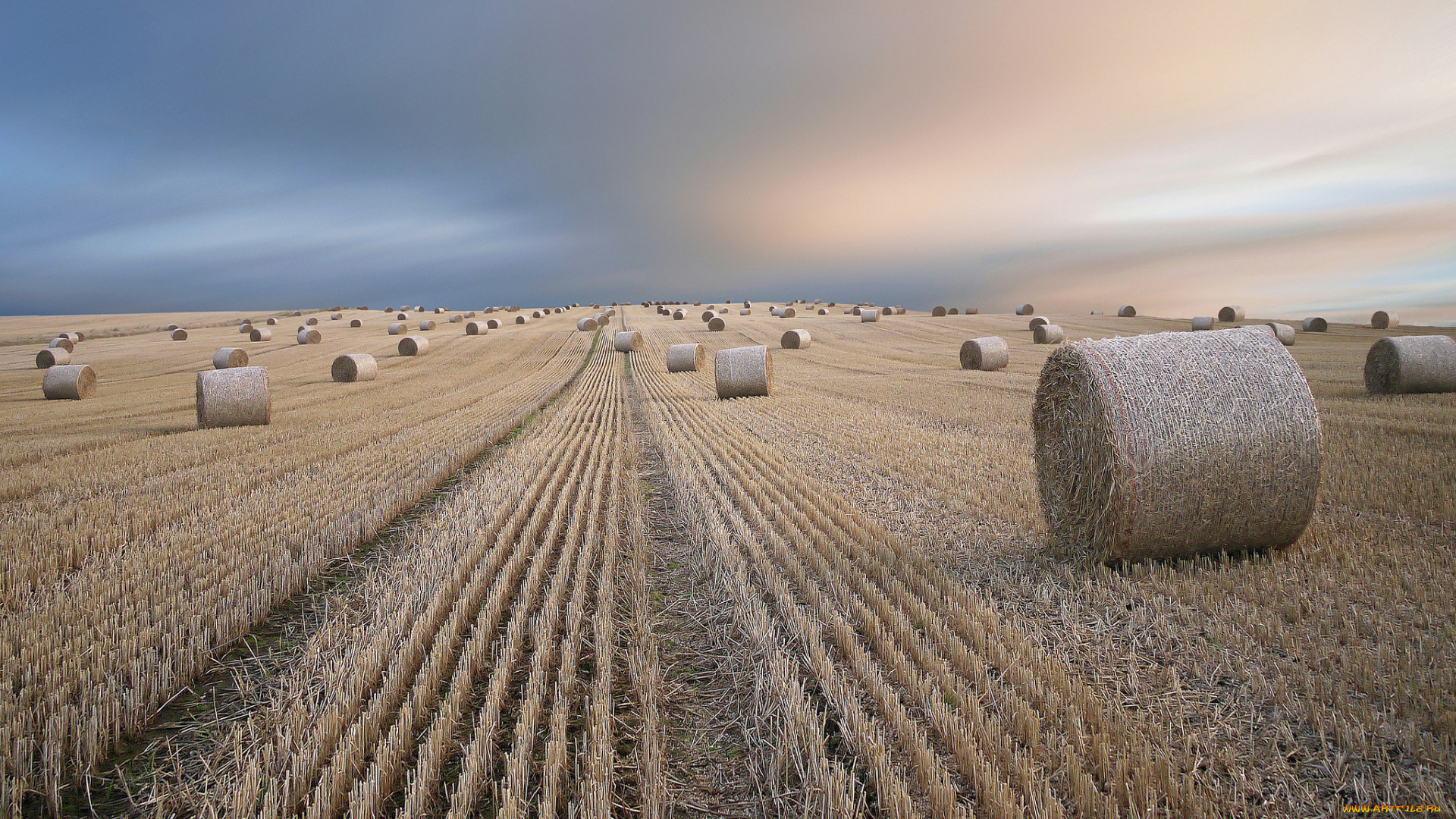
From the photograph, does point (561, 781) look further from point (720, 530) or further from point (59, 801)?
point (720, 530)

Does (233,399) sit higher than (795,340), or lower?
lower

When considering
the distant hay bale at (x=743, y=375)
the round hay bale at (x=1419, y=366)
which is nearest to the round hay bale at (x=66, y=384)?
the distant hay bale at (x=743, y=375)

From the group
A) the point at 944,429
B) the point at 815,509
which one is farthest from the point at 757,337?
the point at 815,509

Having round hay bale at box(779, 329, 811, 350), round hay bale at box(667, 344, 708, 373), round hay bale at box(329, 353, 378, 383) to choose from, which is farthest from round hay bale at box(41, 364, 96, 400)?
round hay bale at box(779, 329, 811, 350)

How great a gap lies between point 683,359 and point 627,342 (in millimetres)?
11188

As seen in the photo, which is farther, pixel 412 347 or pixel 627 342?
pixel 627 342

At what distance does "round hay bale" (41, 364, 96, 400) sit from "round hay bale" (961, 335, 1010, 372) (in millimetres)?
26731

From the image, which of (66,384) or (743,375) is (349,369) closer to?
(66,384)

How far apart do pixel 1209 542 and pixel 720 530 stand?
3.77 metres

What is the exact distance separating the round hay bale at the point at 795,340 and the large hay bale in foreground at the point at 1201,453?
2763cm

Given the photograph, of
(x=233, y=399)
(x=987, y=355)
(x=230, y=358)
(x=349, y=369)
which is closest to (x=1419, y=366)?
(x=987, y=355)

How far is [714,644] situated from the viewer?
4207 millimetres

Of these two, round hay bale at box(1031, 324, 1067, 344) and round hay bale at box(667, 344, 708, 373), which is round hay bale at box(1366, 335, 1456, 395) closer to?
round hay bale at box(667, 344, 708, 373)

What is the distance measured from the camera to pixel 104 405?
16844mm
